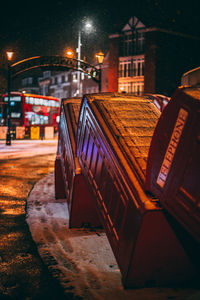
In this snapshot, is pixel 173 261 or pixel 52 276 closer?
pixel 173 261

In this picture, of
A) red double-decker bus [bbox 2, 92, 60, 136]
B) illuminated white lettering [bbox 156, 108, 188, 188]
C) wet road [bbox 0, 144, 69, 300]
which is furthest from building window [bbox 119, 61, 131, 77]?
illuminated white lettering [bbox 156, 108, 188, 188]

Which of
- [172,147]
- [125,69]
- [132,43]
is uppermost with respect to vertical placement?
[132,43]

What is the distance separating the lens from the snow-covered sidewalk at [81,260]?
3562mm

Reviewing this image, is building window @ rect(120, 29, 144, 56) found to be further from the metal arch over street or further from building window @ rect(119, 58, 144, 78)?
the metal arch over street

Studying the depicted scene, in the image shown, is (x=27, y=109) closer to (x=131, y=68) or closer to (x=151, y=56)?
(x=131, y=68)

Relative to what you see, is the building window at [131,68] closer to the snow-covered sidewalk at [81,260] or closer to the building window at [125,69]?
the building window at [125,69]

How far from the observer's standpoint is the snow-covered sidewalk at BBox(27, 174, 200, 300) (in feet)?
11.7

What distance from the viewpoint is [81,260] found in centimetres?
444

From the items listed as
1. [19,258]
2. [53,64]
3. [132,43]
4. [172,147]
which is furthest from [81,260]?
[132,43]

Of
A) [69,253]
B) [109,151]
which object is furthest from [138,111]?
[69,253]

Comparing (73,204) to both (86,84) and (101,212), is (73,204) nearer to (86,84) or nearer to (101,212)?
(101,212)

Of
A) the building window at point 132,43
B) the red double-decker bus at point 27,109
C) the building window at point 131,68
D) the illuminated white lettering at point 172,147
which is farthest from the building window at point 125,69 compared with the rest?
the illuminated white lettering at point 172,147

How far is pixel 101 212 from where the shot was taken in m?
4.69

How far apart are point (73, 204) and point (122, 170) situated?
77.0 inches
